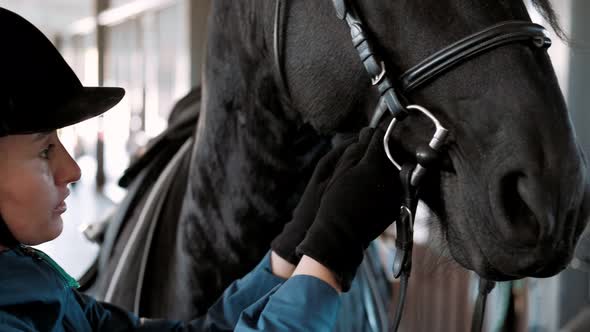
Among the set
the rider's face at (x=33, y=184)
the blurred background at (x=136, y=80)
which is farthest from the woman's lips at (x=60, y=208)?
the blurred background at (x=136, y=80)

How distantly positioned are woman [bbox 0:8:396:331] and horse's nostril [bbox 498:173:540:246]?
4.1 inches

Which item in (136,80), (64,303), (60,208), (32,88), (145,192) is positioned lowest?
(136,80)

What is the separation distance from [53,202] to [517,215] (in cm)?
41

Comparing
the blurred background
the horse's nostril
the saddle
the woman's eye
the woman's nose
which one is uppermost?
the horse's nostril

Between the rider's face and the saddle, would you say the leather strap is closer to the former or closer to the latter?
the rider's face

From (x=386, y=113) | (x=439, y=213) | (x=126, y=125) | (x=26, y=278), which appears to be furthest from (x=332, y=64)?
(x=126, y=125)

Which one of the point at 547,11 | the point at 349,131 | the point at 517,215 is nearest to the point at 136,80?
the point at 349,131

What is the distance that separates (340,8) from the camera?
56 centimetres

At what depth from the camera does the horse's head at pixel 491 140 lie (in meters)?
0.44

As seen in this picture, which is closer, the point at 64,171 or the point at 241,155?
the point at 64,171

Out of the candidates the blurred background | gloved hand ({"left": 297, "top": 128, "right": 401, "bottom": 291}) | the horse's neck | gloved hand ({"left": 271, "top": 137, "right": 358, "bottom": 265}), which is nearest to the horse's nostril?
gloved hand ({"left": 297, "top": 128, "right": 401, "bottom": 291})

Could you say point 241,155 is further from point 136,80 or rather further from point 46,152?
point 136,80

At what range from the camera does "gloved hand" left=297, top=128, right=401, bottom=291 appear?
0.50m

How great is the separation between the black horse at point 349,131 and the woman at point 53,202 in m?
0.04
